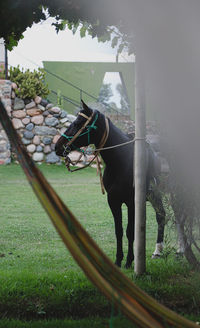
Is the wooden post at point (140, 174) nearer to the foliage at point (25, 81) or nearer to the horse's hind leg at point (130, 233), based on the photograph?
the horse's hind leg at point (130, 233)

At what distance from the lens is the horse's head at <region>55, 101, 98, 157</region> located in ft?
13.2

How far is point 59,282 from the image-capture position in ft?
12.0

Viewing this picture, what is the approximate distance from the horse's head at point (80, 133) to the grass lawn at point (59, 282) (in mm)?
1210

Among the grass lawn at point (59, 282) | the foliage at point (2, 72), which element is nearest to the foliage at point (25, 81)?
the foliage at point (2, 72)

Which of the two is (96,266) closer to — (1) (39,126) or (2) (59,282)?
(2) (59,282)

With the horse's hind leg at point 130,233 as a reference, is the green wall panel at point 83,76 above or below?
above

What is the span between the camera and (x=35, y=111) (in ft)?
44.3

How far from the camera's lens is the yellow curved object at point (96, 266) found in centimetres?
157

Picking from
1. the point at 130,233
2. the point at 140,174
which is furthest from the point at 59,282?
the point at 140,174

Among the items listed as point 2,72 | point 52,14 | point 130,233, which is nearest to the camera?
point 52,14

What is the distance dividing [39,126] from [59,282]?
1040 cm

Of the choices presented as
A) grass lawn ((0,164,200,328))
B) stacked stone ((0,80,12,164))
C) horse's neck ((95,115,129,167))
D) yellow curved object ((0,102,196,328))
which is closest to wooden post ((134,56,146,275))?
grass lawn ((0,164,200,328))

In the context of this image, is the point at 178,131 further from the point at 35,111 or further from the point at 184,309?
the point at 35,111

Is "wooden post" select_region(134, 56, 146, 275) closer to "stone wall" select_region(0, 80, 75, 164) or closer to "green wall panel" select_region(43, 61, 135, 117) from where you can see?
"stone wall" select_region(0, 80, 75, 164)
